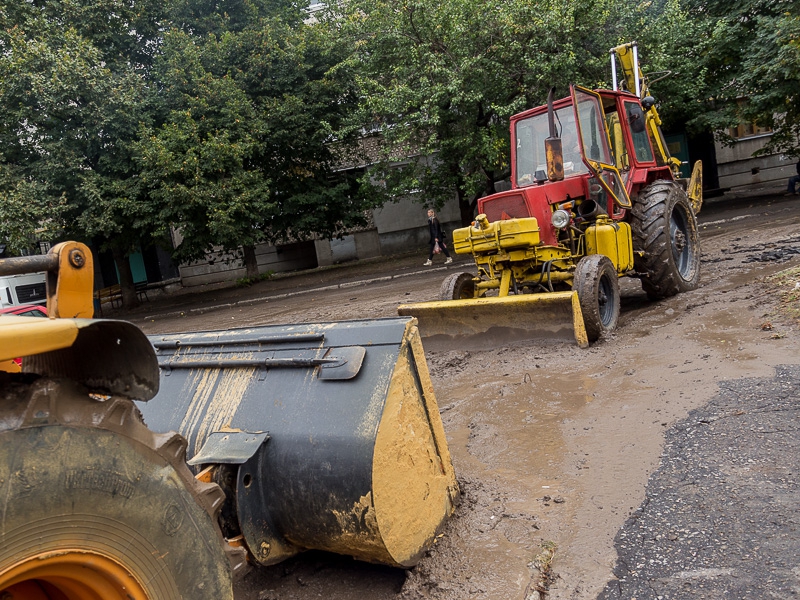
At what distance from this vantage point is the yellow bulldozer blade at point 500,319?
652 cm

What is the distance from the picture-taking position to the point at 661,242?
7.90 metres

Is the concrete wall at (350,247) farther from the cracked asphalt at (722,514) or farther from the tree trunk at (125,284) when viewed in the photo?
the cracked asphalt at (722,514)

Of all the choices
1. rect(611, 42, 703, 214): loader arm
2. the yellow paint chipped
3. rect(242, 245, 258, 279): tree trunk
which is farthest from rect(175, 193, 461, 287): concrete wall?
the yellow paint chipped

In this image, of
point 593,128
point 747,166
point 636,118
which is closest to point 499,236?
point 593,128

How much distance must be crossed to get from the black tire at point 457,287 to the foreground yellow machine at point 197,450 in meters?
5.11

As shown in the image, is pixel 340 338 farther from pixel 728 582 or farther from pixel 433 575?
pixel 728 582

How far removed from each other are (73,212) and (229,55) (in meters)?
6.14

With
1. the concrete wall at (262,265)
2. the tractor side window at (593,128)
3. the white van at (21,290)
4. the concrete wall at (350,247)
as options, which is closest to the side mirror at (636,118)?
the tractor side window at (593,128)

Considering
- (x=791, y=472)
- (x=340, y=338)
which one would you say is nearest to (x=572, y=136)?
(x=791, y=472)

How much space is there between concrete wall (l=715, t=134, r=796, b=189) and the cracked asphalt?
987 inches

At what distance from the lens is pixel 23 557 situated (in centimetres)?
141

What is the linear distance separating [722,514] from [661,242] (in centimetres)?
543

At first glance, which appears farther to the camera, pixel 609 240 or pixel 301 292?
pixel 301 292

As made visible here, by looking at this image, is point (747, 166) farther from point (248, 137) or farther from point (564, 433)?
point (564, 433)
